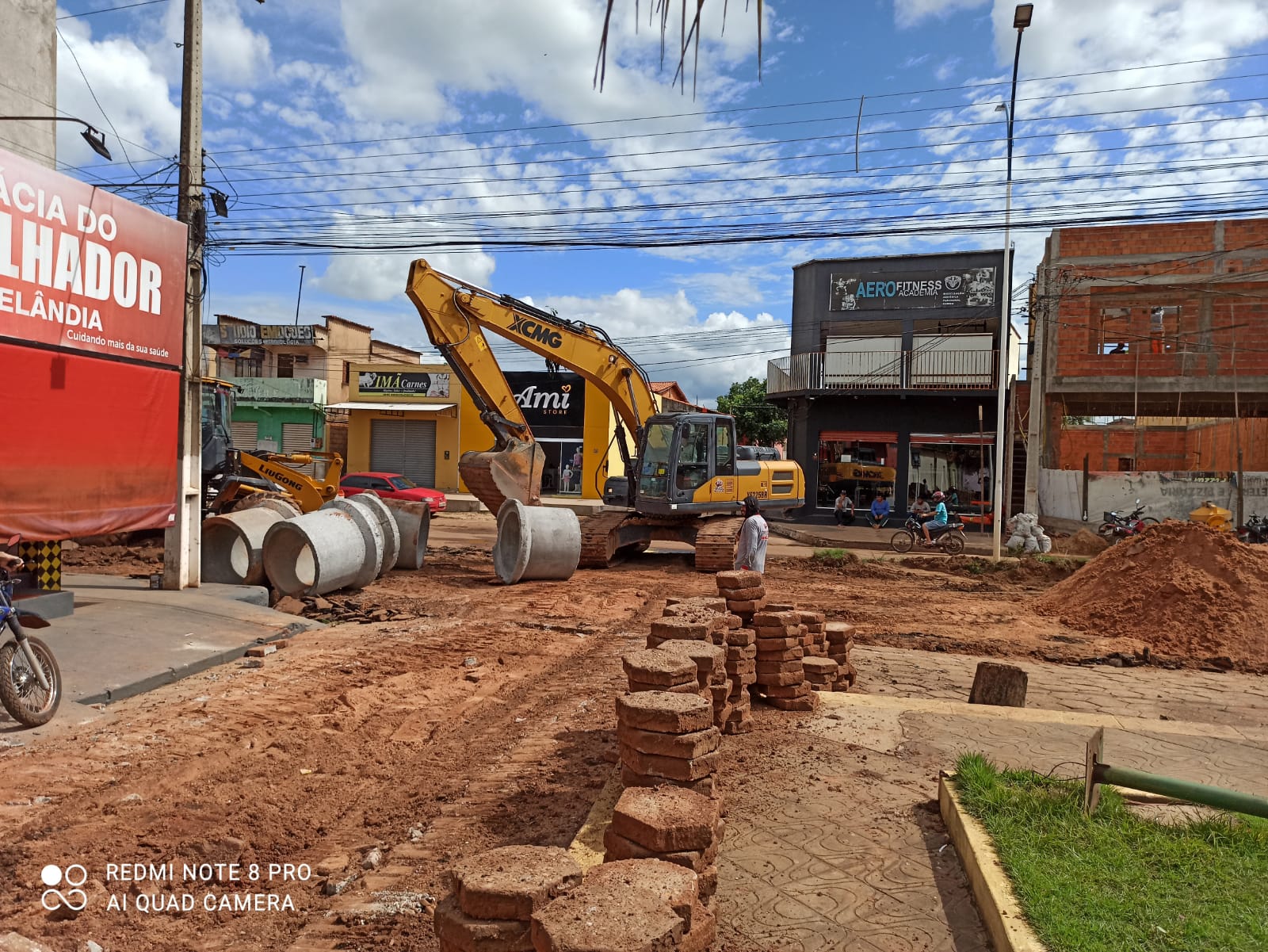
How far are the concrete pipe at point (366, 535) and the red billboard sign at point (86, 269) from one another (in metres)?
3.17

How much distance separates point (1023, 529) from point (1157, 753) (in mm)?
15426

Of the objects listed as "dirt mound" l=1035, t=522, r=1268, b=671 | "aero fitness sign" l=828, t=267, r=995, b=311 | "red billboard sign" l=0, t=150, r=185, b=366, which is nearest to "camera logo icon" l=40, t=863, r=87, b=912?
"red billboard sign" l=0, t=150, r=185, b=366

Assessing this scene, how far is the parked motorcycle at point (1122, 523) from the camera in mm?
21281

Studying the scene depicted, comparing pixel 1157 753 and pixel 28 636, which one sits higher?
pixel 28 636

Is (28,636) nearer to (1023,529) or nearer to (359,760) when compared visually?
(359,760)

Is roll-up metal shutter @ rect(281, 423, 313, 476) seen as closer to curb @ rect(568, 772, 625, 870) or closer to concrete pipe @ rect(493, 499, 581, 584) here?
concrete pipe @ rect(493, 499, 581, 584)

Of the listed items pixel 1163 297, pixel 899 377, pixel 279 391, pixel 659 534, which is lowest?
pixel 659 534

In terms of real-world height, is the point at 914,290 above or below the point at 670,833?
above

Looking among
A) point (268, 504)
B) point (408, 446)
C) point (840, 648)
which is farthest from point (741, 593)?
point (408, 446)

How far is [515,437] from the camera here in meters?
16.4

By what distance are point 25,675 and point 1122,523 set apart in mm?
22968

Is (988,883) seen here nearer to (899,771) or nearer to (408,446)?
(899,771)

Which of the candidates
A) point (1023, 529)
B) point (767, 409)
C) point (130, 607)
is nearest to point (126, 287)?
point (130, 607)

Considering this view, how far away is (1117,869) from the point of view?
168 inches
